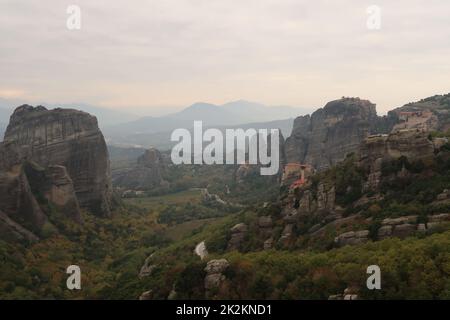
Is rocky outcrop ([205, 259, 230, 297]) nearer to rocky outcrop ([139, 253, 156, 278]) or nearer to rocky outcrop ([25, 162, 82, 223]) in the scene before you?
rocky outcrop ([139, 253, 156, 278])

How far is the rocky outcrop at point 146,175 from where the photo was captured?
139 m

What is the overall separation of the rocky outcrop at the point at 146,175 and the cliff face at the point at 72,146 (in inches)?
2085

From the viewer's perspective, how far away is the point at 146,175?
142 meters

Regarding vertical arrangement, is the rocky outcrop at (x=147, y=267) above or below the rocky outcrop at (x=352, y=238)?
below

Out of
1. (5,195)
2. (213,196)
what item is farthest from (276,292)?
(213,196)

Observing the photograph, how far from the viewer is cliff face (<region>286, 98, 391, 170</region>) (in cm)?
9238

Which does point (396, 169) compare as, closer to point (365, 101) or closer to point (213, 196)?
point (365, 101)

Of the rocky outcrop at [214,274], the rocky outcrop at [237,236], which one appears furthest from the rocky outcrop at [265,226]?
the rocky outcrop at [214,274]

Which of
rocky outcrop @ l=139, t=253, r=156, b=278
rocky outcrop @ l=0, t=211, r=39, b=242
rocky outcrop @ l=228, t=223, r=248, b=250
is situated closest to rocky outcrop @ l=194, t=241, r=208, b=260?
rocky outcrop @ l=228, t=223, r=248, b=250

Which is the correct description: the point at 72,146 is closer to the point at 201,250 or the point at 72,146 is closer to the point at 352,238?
the point at 201,250

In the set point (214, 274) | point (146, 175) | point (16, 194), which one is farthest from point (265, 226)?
point (146, 175)

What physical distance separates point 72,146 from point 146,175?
61.8 metres

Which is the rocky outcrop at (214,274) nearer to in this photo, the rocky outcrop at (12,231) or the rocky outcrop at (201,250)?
the rocky outcrop at (201,250)

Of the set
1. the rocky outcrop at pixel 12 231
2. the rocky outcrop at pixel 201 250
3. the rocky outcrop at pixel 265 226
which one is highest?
the rocky outcrop at pixel 265 226
